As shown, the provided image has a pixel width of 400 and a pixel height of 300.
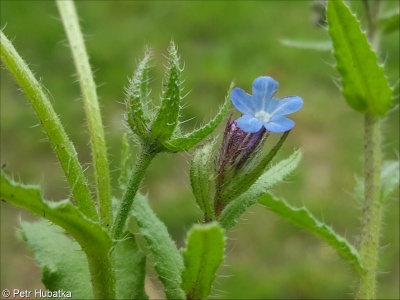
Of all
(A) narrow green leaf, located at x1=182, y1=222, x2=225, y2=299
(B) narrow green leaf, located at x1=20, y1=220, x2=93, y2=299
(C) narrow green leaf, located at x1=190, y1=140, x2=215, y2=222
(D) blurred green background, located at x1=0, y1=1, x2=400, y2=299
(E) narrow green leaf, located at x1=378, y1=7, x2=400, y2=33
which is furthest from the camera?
(D) blurred green background, located at x1=0, y1=1, x2=400, y2=299

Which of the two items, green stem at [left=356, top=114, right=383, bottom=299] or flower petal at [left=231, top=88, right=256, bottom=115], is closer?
flower petal at [left=231, top=88, right=256, bottom=115]

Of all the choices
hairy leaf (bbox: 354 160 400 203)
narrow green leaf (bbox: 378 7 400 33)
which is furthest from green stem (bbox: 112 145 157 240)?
narrow green leaf (bbox: 378 7 400 33)

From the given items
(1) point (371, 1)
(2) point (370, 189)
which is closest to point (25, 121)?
(1) point (371, 1)

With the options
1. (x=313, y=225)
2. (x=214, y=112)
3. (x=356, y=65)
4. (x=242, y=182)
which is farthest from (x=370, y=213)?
(x=214, y=112)

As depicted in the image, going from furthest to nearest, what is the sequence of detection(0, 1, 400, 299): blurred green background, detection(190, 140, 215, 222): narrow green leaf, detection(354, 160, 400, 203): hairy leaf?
detection(0, 1, 400, 299): blurred green background
detection(354, 160, 400, 203): hairy leaf
detection(190, 140, 215, 222): narrow green leaf

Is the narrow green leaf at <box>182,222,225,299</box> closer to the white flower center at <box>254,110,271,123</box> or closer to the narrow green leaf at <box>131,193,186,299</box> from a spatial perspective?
the narrow green leaf at <box>131,193,186,299</box>

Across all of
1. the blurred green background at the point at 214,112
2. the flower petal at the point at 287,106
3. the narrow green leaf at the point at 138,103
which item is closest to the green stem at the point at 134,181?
the narrow green leaf at the point at 138,103

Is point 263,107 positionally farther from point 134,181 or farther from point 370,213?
point 370,213
